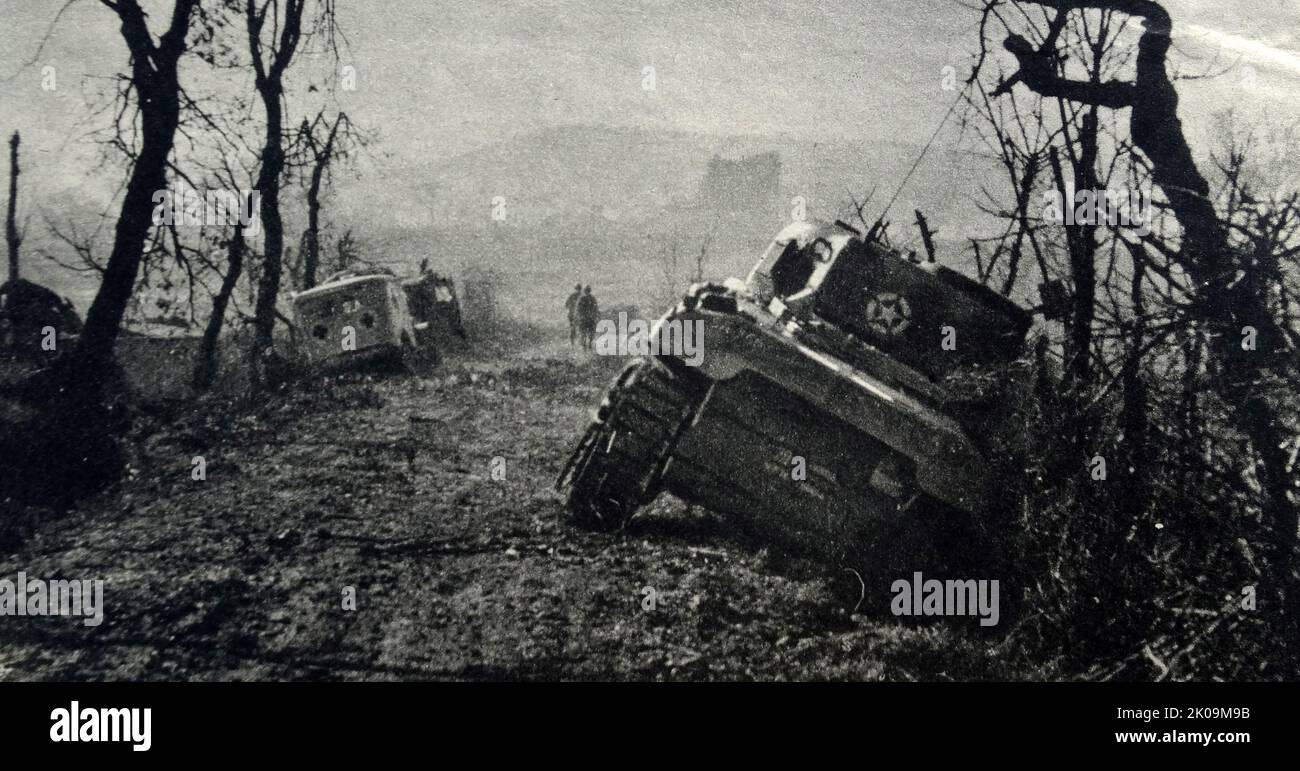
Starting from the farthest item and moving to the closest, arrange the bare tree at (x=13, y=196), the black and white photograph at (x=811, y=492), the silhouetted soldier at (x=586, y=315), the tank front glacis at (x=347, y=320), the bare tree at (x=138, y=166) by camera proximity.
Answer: the silhouetted soldier at (x=586, y=315)
the bare tree at (x=13, y=196)
the tank front glacis at (x=347, y=320)
the bare tree at (x=138, y=166)
the black and white photograph at (x=811, y=492)

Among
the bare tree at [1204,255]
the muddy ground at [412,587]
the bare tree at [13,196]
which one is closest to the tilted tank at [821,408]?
the muddy ground at [412,587]

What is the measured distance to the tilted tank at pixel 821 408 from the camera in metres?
5.19

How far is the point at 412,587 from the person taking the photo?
4930 millimetres

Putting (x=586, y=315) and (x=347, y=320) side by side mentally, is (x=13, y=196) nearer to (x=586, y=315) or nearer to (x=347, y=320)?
(x=347, y=320)

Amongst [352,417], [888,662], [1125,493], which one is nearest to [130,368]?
[352,417]

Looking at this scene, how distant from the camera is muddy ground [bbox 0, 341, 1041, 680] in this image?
13.6ft

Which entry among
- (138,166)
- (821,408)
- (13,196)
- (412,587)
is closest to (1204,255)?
(821,408)

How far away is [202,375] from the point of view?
13.0 m

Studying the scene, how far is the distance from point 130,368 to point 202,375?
10.1 feet

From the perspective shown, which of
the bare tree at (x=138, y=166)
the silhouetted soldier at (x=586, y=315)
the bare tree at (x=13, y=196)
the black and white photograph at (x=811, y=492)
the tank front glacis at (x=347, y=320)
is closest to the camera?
the black and white photograph at (x=811, y=492)

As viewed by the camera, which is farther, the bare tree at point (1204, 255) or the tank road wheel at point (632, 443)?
the tank road wheel at point (632, 443)

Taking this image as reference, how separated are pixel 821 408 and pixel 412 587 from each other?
128 inches

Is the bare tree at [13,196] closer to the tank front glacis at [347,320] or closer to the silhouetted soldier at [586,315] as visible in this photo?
the tank front glacis at [347,320]

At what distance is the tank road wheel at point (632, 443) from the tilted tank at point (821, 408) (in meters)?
0.01
